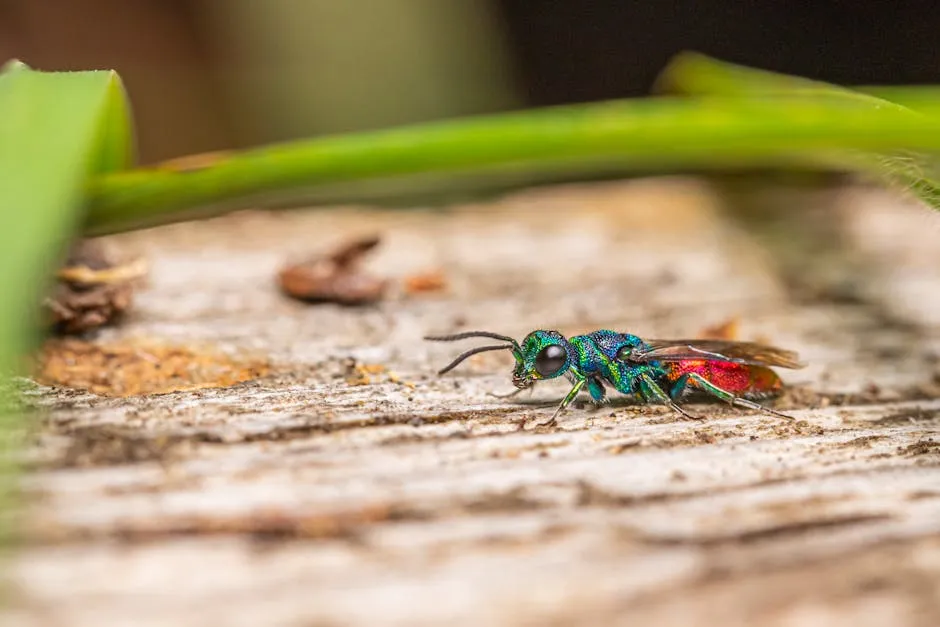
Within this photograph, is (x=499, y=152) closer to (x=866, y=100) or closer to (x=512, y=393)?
(x=512, y=393)

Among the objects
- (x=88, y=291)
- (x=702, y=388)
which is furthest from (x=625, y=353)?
(x=88, y=291)

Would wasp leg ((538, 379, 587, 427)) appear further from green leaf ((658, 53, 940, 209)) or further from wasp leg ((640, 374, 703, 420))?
green leaf ((658, 53, 940, 209))

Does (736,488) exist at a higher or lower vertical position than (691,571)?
higher

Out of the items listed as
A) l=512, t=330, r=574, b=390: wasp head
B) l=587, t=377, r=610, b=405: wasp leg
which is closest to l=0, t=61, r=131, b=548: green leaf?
l=512, t=330, r=574, b=390: wasp head

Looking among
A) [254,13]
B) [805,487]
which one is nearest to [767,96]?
[805,487]

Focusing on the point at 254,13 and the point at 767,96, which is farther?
the point at 254,13

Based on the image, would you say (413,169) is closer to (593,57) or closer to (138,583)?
(138,583)

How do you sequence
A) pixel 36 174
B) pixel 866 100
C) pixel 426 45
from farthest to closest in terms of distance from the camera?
pixel 426 45
pixel 866 100
pixel 36 174
